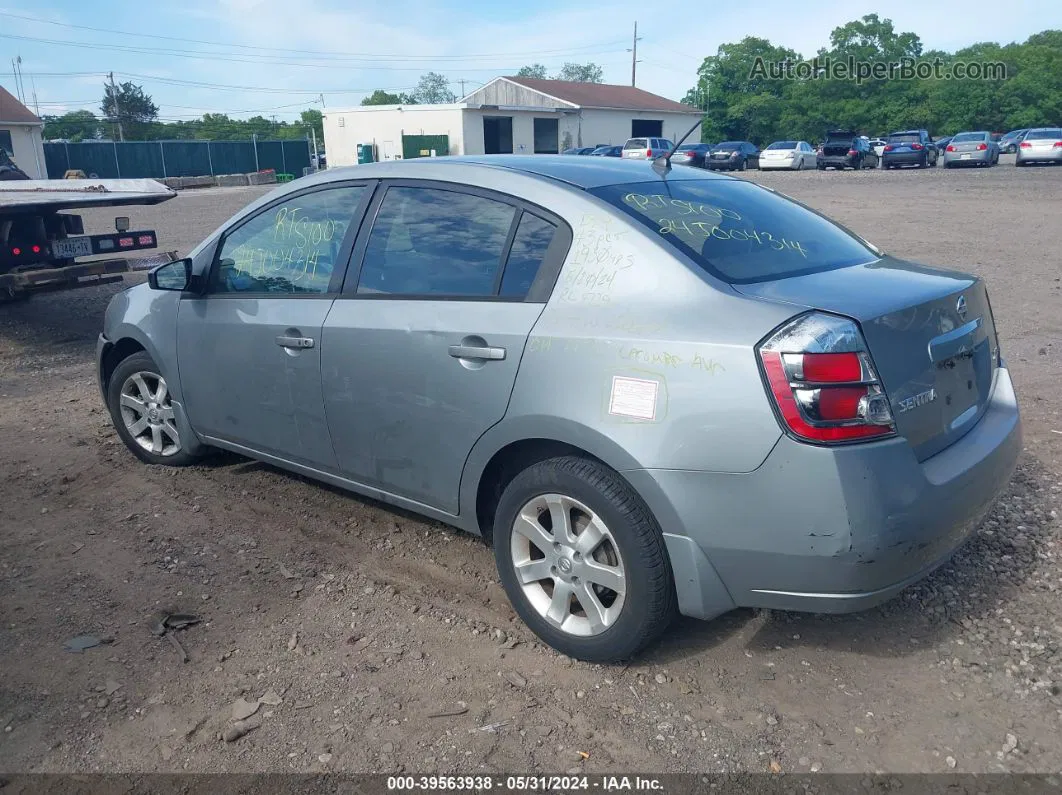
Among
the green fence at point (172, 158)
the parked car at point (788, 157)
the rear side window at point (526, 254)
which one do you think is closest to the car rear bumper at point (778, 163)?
the parked car at point (788, 157)

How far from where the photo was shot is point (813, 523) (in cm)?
268

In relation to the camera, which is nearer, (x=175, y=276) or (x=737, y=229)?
(x=737, y=229)

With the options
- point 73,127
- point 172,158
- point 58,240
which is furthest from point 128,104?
point 58,240

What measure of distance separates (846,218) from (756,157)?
29.8 meters

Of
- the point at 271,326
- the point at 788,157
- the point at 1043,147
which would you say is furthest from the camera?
the point at 788,157

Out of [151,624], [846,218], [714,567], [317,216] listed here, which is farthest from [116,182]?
[846,218]

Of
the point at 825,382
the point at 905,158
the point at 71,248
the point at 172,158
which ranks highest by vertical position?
the point at 172,158

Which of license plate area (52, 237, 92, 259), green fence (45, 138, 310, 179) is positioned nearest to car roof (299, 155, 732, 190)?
license plate area (52, 237, 92, 259)

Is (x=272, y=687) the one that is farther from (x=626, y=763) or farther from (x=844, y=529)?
(x=844, y=529)

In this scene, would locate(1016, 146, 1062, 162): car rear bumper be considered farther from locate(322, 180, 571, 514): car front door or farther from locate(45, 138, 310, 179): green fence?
locate(45, 138, 310, 179): green fence

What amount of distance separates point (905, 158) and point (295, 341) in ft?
130

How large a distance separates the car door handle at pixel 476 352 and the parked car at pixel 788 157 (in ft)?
134

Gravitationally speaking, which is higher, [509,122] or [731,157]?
[509,122]

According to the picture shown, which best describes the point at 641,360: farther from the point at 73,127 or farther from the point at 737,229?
the point at 73,127
